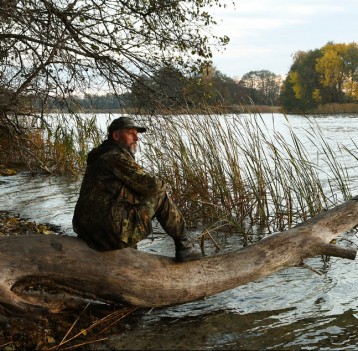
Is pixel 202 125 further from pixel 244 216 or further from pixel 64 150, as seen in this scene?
pixel 64 150

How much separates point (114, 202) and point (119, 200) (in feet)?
0.14

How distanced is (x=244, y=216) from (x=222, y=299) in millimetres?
2700

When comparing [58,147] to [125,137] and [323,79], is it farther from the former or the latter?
[323,79]

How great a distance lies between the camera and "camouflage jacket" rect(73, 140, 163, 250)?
4.35 m

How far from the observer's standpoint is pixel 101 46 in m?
8.22

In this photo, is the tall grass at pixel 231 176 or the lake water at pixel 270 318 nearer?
the lake water at pixel 270 318

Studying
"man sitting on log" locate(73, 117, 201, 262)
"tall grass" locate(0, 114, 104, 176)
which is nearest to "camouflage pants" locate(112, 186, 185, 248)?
"man sitting on log" locate(73, 117, 201, 262)

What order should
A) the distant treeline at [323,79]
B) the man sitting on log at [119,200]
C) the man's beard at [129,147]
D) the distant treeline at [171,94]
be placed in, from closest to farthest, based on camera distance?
the man sitting on log at [119,200]
the man's beard at [129,147]
the distant treeline at [171,94]
the distant treeline at [323,79]

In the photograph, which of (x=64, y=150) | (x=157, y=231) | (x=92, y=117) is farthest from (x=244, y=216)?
(x=64, y=150)

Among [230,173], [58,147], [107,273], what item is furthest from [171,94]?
[58,147]

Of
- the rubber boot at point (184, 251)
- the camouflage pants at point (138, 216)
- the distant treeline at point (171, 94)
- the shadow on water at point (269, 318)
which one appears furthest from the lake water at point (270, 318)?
the distant treeline at point (171, 94)

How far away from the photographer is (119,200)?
4.41 meters

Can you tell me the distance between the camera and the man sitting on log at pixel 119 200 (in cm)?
436

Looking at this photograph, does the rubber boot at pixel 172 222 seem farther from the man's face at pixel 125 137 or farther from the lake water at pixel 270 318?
the lake water at pixel 270 318
